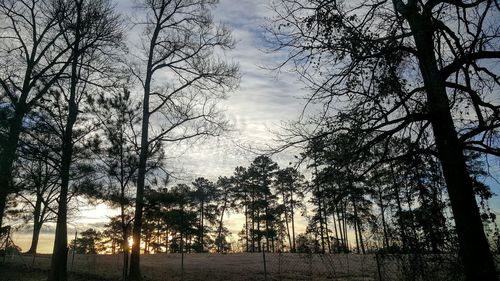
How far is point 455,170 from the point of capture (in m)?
5.21

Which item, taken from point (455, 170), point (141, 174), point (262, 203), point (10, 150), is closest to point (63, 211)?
point (10, 150)

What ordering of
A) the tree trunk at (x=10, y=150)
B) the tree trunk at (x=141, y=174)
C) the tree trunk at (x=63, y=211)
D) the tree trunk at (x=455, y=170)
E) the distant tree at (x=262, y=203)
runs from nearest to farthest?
the tree trunk at (x=455, y=170) < the tree trunk at (x=10, y=150) < the tree trunk at (x=63, y=211) < the tree trunk at (x=141, y=174) < the distant tree at (x=262, y=203)

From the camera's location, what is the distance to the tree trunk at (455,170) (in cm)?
492

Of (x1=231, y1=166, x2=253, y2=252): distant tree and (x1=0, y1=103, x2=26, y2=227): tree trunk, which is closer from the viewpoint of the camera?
(x1=0, y1=103, x2=26, y2=227): tree trunk

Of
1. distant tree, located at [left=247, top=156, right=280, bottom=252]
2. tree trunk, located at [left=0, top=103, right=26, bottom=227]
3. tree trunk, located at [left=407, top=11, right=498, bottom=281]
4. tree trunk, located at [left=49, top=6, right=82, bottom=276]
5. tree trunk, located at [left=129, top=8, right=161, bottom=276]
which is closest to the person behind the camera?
tree trunk, located at [left=407, top=11, right=498, bottom=281]

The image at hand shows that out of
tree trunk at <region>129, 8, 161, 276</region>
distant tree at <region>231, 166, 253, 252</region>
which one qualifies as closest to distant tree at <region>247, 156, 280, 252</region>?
distant tree at <region>231, 166, 253, 252</region>

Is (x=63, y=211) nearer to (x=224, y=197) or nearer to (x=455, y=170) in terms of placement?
(x=455, y=170)

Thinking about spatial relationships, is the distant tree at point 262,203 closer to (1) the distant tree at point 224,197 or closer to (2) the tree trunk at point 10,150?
(1) the distant tree at point 224,197

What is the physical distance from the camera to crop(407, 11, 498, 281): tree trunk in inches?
194

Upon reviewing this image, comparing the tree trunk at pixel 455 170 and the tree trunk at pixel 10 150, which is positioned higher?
the tree trunk at pixel 10 150

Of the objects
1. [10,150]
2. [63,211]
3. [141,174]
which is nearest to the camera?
[10,150]

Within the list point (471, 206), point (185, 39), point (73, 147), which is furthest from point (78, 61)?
point (471, 206)

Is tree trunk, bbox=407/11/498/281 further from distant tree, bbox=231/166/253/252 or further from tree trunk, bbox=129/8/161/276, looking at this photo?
distant tree, bbox=231/166/253/252

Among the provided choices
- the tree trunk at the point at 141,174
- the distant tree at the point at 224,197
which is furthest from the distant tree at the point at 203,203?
the tree trunk at the point at 141,174
